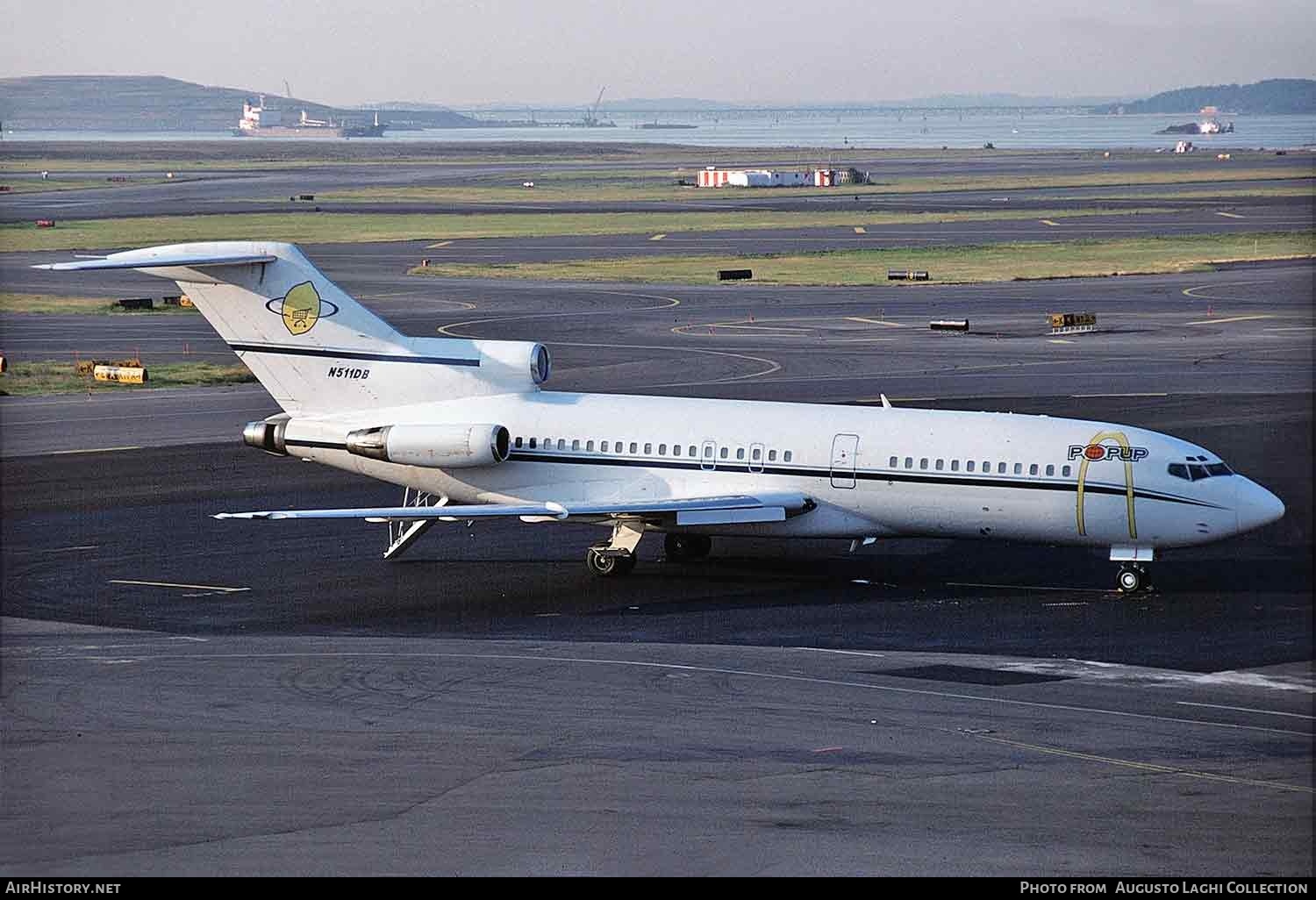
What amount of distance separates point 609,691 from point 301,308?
15923 millimetres

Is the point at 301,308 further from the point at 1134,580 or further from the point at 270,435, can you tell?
the point at 1134,580

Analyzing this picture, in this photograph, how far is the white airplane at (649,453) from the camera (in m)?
36.5

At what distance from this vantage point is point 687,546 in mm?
41188

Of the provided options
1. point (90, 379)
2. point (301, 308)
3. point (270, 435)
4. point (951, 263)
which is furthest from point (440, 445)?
point (951, 263)

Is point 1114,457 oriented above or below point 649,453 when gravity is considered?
below

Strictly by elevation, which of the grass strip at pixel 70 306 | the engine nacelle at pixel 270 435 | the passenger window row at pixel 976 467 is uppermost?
the grass strip at pixel 70 306

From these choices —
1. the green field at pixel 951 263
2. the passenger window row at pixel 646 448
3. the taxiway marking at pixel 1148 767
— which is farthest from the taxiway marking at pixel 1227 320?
the taxiway marking at pixel 1148 767

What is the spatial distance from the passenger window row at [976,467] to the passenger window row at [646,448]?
2568mm

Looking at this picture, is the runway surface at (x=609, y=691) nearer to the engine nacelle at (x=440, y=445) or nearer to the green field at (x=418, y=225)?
the engine nacelle at (x=440, y=445)

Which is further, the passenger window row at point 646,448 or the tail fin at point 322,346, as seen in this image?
the tail fin at point 322,346

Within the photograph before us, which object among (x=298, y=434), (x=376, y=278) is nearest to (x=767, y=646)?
(x=298, y=434)

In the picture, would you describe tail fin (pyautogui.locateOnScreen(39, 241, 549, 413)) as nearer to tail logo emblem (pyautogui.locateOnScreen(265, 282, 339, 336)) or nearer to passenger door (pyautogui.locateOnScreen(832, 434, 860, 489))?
tail logo emblem (pyautogui.locateOnScreen(265, 282, 339, 336))

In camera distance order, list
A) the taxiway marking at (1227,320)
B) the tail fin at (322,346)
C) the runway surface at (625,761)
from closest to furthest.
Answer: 1. the runway surface at (625,761)
2. the tail fin at (322,346)
3. the taxiway marking at (1227,320)

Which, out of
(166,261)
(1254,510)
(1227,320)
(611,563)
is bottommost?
(611,563)
